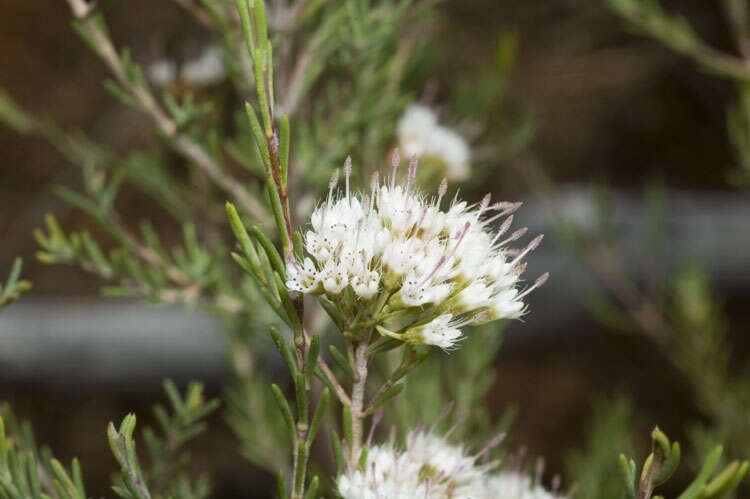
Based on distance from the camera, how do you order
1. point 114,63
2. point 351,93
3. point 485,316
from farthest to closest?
point 351,93 → point 114,63 → point 485,316

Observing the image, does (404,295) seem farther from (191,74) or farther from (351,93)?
(191,74)

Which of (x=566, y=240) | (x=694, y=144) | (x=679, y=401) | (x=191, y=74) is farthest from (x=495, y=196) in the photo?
(x=191, y=74)

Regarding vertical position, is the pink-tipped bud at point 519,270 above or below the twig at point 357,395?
above

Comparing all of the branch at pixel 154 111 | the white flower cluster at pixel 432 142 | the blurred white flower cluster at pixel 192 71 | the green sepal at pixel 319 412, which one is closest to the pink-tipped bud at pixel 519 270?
the green sepal at pixel 319 412

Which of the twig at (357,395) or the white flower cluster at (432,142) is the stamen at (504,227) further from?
the white flower cluster at (432,142)

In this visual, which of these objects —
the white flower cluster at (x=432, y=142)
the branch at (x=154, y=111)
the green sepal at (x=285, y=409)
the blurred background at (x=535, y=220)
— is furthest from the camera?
the blurred background at (x=535, y=220)

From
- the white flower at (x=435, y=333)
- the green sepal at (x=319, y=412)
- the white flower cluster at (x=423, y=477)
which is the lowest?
the white flower cluster at (x=423, y=477)

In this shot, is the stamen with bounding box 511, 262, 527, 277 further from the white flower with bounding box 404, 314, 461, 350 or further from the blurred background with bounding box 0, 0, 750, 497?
the blurred background with bounding box 0, 0, 750, 497
